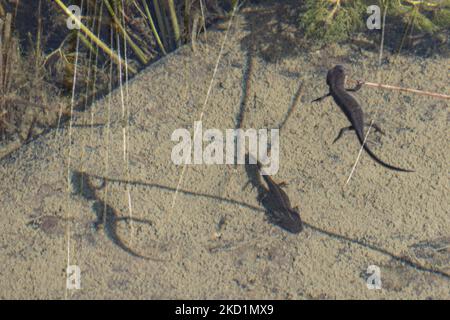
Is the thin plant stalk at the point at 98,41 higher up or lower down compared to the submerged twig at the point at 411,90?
higher up

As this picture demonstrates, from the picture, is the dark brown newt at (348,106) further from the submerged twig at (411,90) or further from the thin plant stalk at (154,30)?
the thin plant stalk at (154,30)

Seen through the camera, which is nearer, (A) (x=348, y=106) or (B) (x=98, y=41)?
(A) (x=348, y=106)

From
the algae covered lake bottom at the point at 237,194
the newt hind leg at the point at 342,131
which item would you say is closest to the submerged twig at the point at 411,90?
the algae covered lake bottom at the point at 237,194

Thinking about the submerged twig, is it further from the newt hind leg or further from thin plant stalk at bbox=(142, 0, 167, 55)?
thin plant stalk at bbox=(142, 0, 167, 55)

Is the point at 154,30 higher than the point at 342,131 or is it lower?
higher

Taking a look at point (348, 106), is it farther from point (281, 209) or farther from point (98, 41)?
point (98, 41)

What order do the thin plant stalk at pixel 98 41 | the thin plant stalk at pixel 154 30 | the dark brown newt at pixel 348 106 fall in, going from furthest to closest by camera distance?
the thin plant stalk at pixel 154 30, the thin plant stalk at pixel 98 41, the dark brown newt at pixel 348 106

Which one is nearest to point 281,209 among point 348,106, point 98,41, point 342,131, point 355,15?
point 342,131
